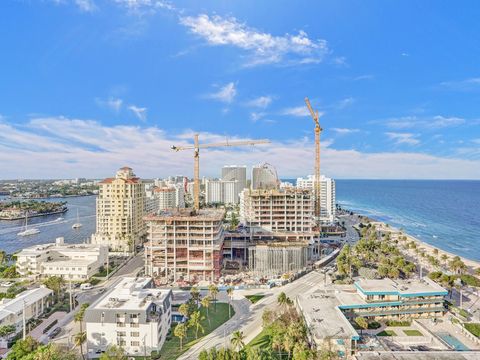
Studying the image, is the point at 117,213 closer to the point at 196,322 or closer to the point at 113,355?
the point at 196,322

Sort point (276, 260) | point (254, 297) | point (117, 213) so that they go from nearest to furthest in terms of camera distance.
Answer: point (254, 297) < point (276, 260) < point (117, 213)

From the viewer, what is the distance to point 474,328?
146 feet

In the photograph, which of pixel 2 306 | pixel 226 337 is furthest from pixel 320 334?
pixel 2 306

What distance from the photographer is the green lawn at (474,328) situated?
1711 inches

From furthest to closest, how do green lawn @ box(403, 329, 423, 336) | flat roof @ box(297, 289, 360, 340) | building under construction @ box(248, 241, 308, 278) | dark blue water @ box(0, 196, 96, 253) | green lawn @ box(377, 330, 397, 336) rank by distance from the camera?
dark blue water @ box(0, 196, 96, 253) → building under construction @ box(248, 241, 308, 278) → green lawn @ box(403, 329, 423, 336) → green lawn @ box(377, 330, 397, 336) → flat roof @ box(297, 289, 360, 340)

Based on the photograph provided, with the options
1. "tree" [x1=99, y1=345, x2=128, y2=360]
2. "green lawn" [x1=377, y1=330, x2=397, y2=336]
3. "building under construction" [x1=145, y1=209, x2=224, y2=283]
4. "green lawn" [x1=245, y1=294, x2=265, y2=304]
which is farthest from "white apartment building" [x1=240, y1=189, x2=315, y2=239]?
"tree" [x1=99, y1=345, x2=128, y2=360]

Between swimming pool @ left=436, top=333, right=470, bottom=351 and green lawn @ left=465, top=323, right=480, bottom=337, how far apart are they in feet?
10.0

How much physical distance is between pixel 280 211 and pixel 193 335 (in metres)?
49.8

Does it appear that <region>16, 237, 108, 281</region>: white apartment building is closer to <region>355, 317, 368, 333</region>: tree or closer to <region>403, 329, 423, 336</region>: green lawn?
<region>355, 317, 368, 333</region>: tree

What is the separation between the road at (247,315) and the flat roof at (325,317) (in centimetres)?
655

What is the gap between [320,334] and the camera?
126ft

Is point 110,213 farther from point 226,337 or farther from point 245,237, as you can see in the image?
point 226,337

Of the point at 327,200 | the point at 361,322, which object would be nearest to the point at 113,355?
the point at 361,322

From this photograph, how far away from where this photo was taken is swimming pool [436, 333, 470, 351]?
39.9 meters
